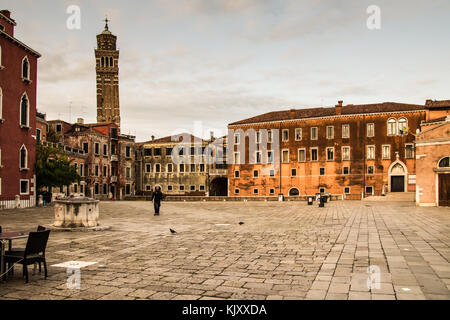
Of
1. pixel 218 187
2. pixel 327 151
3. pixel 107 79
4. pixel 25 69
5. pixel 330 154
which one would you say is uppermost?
pixel 107 79

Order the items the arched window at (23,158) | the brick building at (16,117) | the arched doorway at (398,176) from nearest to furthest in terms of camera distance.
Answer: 1. the brick building at (16,117)
2. the arched window at (23,158)
3. the arched doorway at (398,176)

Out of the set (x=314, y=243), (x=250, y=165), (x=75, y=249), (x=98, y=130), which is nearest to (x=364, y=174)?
(x=250, y=165)

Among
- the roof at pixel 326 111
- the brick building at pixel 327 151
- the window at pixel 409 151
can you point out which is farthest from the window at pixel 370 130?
the window at pixel 409 151

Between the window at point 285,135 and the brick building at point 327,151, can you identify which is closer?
the brick building at point 327,151

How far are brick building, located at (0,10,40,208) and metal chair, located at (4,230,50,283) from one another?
21099 mm

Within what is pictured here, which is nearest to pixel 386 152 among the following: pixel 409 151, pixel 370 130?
pixel 409 151

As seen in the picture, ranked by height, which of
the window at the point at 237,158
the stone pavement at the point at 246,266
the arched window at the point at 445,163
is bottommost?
the stone pavement at the point at 246,266

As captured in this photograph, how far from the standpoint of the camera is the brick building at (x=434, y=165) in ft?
84.2

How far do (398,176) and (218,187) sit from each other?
2786cm

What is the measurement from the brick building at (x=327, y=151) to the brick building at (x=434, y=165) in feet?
50.6

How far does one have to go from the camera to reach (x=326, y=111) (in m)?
50.9

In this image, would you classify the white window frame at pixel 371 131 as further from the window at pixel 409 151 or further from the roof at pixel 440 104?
the roof at pixel 440 104

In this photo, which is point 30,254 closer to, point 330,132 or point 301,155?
point 330,132

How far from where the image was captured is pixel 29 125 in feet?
91.7
